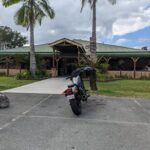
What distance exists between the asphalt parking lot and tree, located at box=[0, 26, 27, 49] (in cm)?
5241

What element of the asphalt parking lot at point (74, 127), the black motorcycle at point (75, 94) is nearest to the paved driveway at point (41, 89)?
the asphalt parking lot at point (74, 127)

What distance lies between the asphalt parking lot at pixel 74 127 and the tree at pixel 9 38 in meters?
52.4

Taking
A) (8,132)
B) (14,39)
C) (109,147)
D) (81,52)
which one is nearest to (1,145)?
(8,132)

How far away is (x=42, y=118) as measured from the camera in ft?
23.1

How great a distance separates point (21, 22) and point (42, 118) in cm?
1730

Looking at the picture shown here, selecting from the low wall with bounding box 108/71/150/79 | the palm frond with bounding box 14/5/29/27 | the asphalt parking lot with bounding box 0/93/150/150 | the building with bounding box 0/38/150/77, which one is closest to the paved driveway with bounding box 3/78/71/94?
the asphalt parking lot with bounding box 0/93/150/150

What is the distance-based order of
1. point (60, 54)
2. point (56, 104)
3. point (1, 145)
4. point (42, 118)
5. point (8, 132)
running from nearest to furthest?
point (1, 145) < point (8, 132) < point (42, 118) < point (56, 104) < point (60, 54)

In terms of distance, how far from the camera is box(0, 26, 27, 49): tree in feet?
194

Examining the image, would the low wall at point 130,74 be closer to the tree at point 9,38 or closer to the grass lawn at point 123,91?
the grass lawn at point 123,91

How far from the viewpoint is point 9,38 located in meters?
59.5

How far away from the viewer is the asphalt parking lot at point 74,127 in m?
4.92

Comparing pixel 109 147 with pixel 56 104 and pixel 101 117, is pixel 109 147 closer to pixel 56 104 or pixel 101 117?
pixel 101 117

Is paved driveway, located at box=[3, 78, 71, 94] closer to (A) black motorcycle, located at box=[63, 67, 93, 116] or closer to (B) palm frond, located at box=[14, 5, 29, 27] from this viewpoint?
(A) black motorcycle, located at box=[63, 67, 93, 116]

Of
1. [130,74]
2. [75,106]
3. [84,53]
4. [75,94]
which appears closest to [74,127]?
[75,106]
